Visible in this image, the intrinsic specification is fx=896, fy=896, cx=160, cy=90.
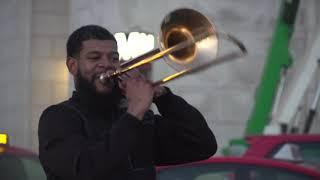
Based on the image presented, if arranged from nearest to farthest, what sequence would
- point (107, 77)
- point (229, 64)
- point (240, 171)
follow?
point (107, 77)
point (240, 171)
point (229, 64)

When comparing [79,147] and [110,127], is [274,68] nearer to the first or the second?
[110,127]

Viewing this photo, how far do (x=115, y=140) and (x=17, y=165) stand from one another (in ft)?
8.36

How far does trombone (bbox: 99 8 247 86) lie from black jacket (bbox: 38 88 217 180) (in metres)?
0.15

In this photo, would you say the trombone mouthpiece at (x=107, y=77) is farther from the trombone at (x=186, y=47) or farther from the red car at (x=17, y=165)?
the red car at (x=17, y=165)

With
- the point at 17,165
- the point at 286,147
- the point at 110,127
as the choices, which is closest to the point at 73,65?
the point at 110,127

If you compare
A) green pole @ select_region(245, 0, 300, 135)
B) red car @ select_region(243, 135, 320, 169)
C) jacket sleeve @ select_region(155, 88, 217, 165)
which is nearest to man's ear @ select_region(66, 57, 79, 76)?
jacket sleeve @ select_region(155, 88, 217, 165)

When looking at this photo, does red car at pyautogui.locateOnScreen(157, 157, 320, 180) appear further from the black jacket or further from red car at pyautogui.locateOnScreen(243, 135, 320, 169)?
the black jacket

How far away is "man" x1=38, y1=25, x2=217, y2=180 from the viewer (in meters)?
2.91

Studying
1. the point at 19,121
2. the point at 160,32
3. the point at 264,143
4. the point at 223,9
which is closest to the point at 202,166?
the point at 264,143

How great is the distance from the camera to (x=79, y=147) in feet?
9.66

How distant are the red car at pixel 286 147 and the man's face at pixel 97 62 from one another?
276 centimetres

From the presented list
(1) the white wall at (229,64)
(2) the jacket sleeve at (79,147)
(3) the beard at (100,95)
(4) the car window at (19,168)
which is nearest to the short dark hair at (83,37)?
(3) the beard at (100,95)

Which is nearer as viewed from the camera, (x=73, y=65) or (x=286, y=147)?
(x=73, y=65)

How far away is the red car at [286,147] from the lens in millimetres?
5809
